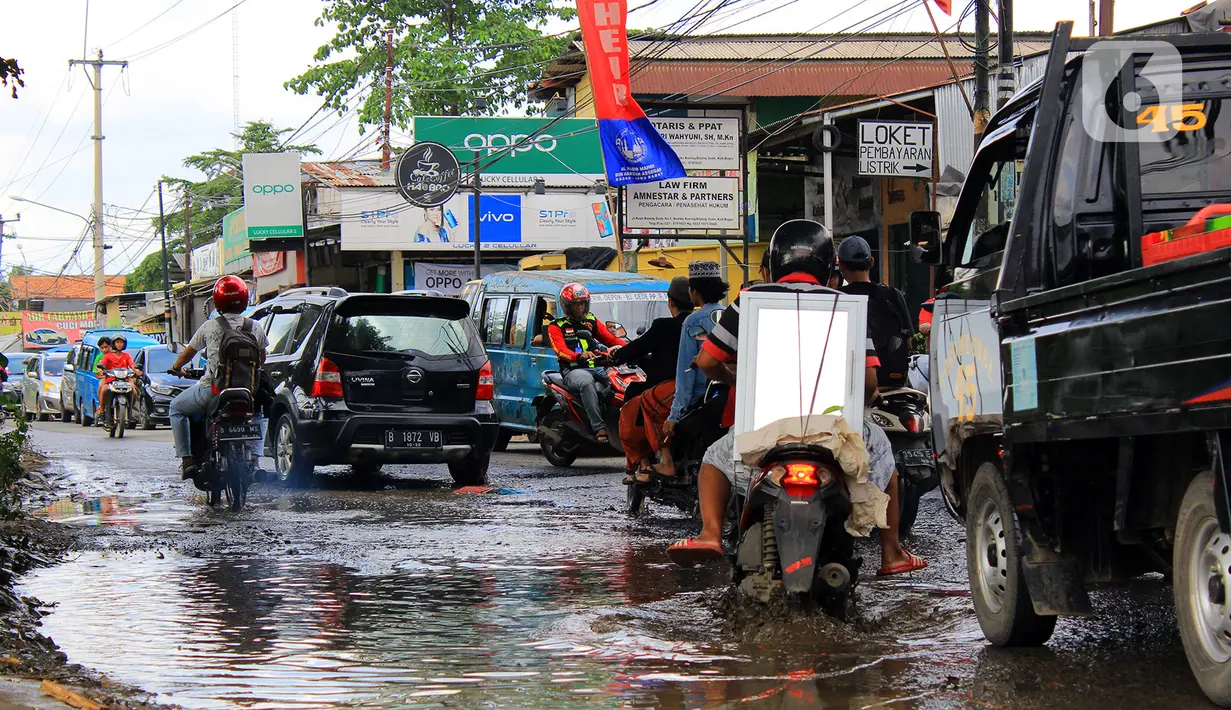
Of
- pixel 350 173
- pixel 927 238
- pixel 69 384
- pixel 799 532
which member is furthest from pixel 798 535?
pixel 350 173

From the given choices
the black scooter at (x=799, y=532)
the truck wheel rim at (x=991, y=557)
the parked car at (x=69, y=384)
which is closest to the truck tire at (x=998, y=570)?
the truck wheel rim at (x=991, y=557)

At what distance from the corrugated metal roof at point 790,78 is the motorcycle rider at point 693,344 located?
24.5 m

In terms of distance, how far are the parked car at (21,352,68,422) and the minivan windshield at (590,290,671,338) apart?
72.7ft

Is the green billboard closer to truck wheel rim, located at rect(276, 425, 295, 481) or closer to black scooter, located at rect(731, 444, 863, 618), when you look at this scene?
truck wheel rim, located at rect(276, 425, 295, 481)

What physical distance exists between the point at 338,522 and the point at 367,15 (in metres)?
43.9

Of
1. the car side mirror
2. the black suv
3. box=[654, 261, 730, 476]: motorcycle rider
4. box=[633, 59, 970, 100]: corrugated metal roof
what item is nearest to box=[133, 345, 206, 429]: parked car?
box=[633, 59, 970, 100]: corrugated metal roof

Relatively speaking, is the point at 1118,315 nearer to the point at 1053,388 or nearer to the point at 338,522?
the point at 1053,388

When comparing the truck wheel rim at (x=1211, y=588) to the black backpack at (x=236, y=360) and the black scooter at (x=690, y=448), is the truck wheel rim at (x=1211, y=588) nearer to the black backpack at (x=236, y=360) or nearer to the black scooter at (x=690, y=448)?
the black scooter at (x=690, y=448)

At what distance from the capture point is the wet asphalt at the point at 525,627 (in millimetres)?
5039

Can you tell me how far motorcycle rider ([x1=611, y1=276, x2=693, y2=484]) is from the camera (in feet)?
32.8

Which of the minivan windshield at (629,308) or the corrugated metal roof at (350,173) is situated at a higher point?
the corrugated metal roof at (350,173)

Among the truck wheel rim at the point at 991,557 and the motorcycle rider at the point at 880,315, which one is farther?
the motorcycle rider at the point at 880,315

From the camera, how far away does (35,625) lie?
637cm

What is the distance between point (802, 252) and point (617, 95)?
1471 cm
